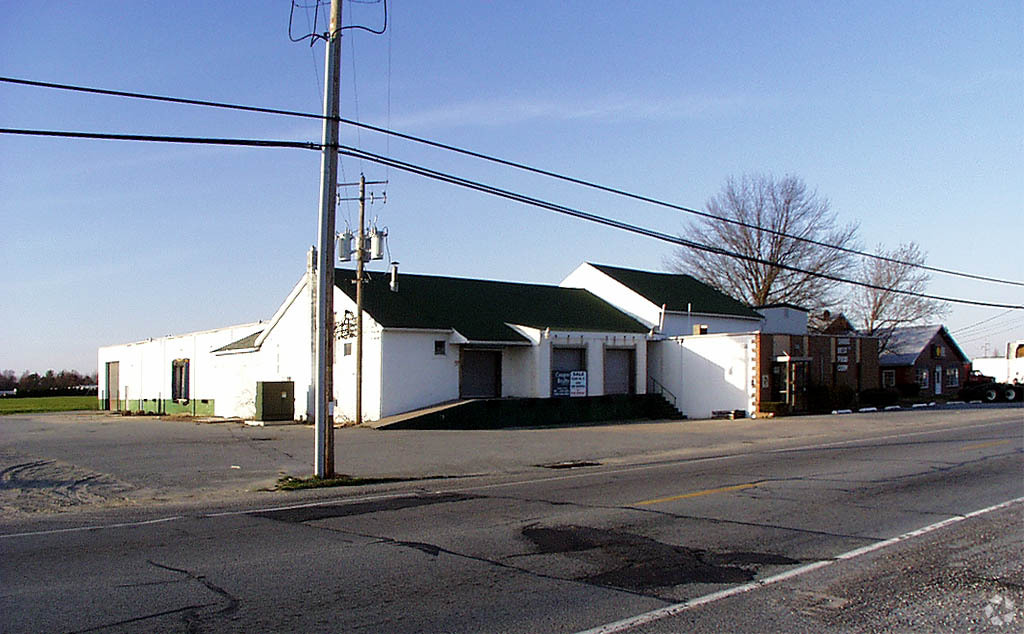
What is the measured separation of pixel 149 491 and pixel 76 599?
829cm

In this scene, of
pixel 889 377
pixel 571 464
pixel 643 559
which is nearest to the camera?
pixel 643 559

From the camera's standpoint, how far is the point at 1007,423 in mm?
28406

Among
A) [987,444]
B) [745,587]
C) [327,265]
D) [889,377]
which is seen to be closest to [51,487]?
[327,265]

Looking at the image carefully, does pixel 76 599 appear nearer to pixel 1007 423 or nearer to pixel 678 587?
pixel 678 587

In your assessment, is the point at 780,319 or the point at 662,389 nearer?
the point at 662,389

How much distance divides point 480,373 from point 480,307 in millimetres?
3566

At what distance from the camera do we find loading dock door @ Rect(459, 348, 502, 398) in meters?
36.1

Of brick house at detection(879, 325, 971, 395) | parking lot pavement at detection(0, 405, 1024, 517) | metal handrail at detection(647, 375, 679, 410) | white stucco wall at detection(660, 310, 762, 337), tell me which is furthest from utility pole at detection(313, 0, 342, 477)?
brick house at detection(879, 325, 971, 395)

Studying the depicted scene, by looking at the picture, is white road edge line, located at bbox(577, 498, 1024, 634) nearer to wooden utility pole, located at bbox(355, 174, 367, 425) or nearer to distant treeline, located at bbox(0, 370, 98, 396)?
wooden utility pole, located at bbox(355, 174, 367, 425)

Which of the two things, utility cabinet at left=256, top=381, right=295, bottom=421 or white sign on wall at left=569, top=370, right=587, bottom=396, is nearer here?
utility cabinet at left=256, top=381, right=295, bottom=421

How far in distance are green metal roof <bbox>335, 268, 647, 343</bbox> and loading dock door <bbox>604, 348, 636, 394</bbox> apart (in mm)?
1123

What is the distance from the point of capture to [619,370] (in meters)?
40.3

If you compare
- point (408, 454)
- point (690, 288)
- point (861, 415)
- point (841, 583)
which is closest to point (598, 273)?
point (690, 288)

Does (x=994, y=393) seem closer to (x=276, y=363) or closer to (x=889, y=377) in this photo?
(x=889, y=377)
